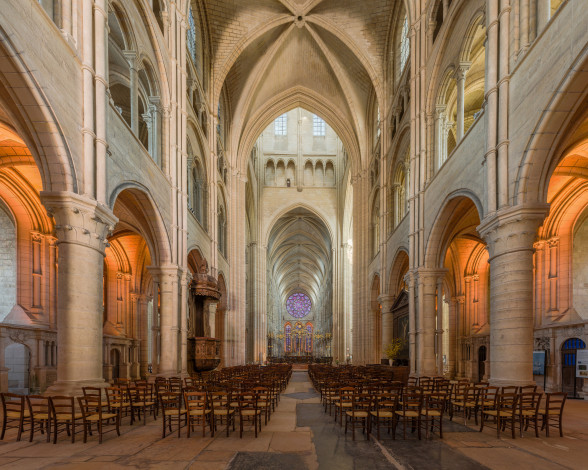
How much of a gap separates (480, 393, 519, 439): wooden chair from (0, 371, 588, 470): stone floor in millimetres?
208

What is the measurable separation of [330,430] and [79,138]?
25.7 feet

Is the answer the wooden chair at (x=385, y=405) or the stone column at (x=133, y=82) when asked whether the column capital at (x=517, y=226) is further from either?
the stone column at (x=133, y=82)

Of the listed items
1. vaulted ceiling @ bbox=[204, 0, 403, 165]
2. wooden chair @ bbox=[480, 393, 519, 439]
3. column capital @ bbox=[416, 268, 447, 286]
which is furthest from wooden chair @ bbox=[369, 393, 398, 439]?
vaulted ceiling @ bbox=[204, 0, 403, 165]

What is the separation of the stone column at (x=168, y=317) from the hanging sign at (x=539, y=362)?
13492mm

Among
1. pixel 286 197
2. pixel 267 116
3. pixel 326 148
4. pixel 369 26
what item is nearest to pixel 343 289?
pixel 286 197

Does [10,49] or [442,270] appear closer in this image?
[10,49]

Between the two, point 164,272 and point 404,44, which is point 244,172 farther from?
point 164,272

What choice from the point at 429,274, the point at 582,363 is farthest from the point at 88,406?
the point at 582,363

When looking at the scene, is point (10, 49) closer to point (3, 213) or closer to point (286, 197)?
point (3, 213)

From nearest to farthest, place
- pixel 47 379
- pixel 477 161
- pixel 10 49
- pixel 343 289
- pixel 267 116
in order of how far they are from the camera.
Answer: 1. pixel 10 49
2. pixel 477 161
3. pixel 47 379
4. pixel 267 116
5. pixel 343 289

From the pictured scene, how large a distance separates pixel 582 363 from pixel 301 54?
2394 cm

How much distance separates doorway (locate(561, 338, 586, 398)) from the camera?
15133 millimetres

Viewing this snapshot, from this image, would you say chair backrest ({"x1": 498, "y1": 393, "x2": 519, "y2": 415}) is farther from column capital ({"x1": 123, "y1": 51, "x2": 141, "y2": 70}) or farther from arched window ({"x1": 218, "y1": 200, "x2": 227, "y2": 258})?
arched window ({"x1": 218, "y1": 200, "x2": 227, "y2": 258})

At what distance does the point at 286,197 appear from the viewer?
45.7m
